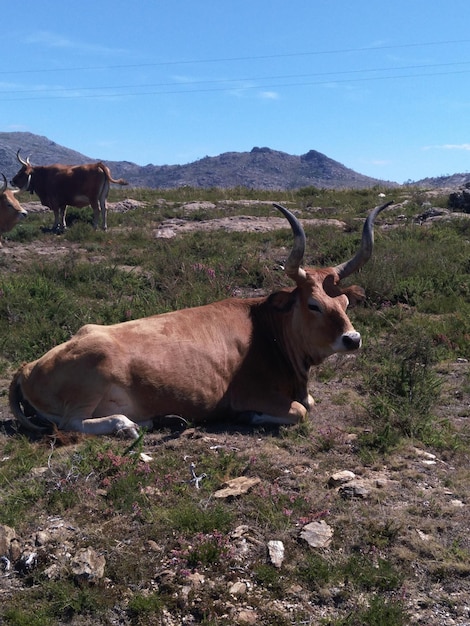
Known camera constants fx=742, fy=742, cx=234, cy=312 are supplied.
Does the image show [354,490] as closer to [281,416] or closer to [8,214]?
[281,416]

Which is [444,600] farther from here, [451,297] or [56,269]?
[56,269]

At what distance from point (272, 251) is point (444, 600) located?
1094 cm

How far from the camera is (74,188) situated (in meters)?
21.4

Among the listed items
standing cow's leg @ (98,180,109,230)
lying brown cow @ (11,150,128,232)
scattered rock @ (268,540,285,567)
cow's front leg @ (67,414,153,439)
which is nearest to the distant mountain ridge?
lying brown cow @ (11,150,128,232)

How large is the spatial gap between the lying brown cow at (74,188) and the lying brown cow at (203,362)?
42.6ft

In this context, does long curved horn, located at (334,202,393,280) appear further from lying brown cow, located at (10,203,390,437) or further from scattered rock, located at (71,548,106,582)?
scattered rock, located at (71,548,106,582)

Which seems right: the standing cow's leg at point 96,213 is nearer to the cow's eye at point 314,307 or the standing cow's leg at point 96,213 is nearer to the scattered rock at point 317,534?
the cow's eye at point 314,307

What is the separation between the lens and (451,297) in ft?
36.0

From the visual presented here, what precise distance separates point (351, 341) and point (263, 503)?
222 centimetres

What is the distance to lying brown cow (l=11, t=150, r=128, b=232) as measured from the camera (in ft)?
67.2

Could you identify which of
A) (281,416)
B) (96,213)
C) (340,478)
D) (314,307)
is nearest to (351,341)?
(314,307)

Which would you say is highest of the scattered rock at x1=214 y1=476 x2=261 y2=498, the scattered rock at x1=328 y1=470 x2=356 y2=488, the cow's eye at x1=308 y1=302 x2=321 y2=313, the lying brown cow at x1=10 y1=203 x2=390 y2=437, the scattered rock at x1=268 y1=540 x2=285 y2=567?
the cow's eye at x1=308 y1=302 x2=321 y2=313

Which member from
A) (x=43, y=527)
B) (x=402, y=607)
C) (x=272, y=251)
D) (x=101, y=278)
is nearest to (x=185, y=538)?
(x=43, y=527)

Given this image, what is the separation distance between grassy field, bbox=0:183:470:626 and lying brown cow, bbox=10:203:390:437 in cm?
28
